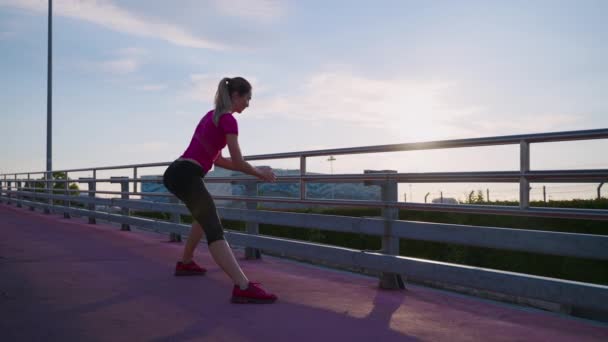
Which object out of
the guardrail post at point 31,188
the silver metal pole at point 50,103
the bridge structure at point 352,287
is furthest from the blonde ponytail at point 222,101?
the silver metal pole at point 50,103

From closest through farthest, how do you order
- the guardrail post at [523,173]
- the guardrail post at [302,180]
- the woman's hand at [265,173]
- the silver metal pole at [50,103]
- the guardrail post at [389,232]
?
the guardrail post at [523,173] < the woman's hand at [265,173] < the guardrail post at [389,232] < the guardrail post at [302,180] < the silver metal pole at [50,103]

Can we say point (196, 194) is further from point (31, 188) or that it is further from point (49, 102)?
point (49, 102)

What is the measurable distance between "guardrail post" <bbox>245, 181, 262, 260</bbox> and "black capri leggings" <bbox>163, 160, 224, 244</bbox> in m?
2.59

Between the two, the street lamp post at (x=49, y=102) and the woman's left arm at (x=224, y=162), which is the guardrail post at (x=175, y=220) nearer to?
the woman's left arm at (x=224, y=162)

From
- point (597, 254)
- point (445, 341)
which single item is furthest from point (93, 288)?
point (597, 254)

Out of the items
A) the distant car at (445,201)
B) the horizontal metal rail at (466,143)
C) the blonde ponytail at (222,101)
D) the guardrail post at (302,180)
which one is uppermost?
the blonde ponytail at (222,101)

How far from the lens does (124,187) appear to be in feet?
41.4

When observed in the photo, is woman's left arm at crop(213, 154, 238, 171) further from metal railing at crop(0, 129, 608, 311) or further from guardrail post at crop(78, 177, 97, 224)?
guardrail post at crop(78, 177, 97, 224)

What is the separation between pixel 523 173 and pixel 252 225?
4017 millimetres

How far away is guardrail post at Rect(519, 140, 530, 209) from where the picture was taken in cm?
442

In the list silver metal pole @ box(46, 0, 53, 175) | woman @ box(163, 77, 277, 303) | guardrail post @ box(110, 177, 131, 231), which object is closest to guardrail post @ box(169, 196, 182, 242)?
guardrail post @ box(110, 177, 131, 231)

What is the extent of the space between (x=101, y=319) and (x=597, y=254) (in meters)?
3.14

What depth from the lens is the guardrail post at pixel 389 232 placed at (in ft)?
18.3

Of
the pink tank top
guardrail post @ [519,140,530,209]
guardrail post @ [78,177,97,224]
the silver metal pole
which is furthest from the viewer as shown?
the silver metal pole
